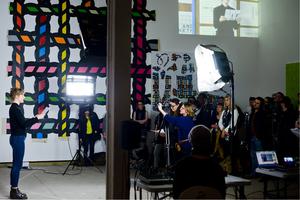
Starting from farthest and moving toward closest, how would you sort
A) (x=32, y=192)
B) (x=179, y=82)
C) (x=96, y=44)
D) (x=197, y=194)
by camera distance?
(x=179, y=82)
(x=32, y=192)
(x=96, y=44)
(x=197, y=194)

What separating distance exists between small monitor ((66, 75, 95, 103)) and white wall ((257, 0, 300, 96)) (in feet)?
13.8

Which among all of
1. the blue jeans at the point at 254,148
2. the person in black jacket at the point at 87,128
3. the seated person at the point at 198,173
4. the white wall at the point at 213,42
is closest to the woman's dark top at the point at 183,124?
the blue jeans at the point at 254,148

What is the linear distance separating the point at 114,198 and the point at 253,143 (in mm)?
4927

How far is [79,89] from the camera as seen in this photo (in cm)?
874

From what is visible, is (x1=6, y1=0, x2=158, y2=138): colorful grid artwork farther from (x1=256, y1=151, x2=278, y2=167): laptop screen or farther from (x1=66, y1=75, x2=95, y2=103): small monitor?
(x1=256, y1=151, x2=278, y2=167): laptop screen

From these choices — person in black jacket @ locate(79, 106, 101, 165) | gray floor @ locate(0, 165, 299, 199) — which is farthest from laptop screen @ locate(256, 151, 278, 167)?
person in black jacket @ locate(79, 106, 101, 165)

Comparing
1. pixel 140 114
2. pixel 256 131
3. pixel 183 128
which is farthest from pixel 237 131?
pixel 140 114

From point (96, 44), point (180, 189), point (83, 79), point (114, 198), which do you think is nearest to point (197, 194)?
point (180, 189)

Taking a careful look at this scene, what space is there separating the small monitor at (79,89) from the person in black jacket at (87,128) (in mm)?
468

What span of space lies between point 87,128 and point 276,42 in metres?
4.69

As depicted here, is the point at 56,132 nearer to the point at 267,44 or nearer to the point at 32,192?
the point at 32,192

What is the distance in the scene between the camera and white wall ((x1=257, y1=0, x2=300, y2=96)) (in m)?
9.54

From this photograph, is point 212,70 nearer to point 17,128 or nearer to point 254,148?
point 17,128

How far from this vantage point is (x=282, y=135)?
7395mm
